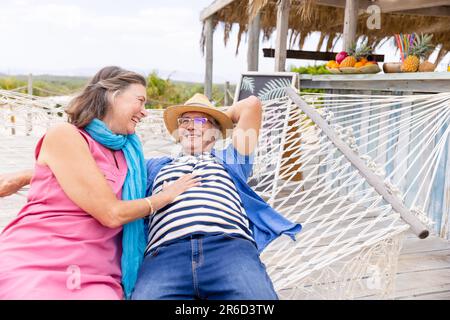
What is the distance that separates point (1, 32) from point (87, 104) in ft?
119

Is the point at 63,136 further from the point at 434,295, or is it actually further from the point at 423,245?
the point at 423,245

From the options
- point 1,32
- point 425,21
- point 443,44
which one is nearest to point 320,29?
point 425,21

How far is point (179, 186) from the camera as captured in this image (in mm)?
1379

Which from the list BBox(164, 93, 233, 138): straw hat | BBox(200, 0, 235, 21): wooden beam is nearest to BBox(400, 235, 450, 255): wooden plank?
BBox(164, 93, 233, 138): straw hat

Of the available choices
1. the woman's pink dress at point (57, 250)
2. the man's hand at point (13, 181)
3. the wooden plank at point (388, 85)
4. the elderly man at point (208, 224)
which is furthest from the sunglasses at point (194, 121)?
the wooden plank at point (388, 85)

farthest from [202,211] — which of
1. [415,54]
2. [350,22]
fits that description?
[350,22]

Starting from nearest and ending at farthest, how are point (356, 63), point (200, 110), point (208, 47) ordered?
1. point (200, 110)
2. point (356, 63)
3. point (208, 47)

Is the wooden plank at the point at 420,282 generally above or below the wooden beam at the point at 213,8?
below

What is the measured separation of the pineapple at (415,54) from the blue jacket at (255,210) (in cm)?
150

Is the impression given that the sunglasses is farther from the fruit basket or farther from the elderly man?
the fruit basket

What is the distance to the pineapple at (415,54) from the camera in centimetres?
265

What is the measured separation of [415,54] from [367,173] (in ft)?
4.21

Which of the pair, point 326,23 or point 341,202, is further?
point 326,23

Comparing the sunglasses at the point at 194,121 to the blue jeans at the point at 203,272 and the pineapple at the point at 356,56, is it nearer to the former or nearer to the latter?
the blue jeans at the point at 203,272
